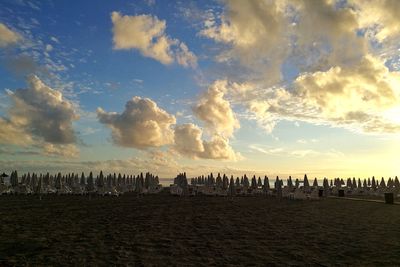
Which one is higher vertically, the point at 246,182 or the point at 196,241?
the point at 246,182

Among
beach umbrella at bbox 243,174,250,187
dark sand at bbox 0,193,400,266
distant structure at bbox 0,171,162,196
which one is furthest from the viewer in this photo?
beach umbrella at bbox 243,174,250,187

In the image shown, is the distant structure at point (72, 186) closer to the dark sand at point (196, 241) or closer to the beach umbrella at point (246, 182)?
the beach umbrella at point (246, 182)

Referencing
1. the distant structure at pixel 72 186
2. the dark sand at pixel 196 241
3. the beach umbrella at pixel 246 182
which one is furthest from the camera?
the beach umbrella at pixel 246 182

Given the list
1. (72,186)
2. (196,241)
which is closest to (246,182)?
(72,186)

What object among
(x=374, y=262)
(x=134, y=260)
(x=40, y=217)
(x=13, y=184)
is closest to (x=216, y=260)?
(x=134, y=260)

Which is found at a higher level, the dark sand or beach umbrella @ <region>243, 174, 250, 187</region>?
beach umbrella @ <region>243, 174, 250, 187</region>

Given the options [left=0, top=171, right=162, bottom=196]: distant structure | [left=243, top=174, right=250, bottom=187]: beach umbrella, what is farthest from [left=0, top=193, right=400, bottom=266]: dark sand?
[left=243, top=174, right=250, bottom=187]: beach umbrella

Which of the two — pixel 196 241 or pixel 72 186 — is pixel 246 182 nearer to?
pixel 72 186

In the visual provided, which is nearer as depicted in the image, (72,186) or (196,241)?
(196,241)

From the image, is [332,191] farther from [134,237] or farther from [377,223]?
[134,237]

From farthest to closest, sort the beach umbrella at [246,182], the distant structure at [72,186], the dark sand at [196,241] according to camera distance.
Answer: the beach umbrella at [246,182]
the distant structure at [72,186]
the dark sand at [196,241]

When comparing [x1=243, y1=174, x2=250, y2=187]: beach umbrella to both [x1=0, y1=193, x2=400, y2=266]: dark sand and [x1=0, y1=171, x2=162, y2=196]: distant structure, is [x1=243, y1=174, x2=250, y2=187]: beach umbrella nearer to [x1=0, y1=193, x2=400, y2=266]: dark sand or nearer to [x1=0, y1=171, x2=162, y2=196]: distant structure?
[x1=0, y1=171, x2=162, y2=196]: distant structure

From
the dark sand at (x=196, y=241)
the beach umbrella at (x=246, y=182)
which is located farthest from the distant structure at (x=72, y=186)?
the dark sand at (x=196, y=241)

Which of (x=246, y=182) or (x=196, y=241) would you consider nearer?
(x=196, y=241)
